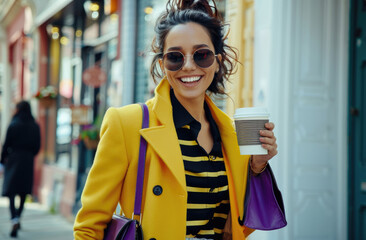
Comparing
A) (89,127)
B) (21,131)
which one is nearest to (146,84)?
(89,127)

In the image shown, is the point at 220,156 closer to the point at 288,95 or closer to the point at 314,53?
the point at 288,95

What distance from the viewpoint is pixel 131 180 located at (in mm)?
1812

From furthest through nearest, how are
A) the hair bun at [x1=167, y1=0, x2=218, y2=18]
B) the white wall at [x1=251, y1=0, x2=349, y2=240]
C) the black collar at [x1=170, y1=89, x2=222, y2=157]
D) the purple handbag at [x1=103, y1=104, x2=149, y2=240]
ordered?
the white wall at [x1=251, y1=0, x2=349, y2=240], the hair bun at [x1=167, y1=0, x2=218, y2=18], the black collar at [x1=170, y1=89, x2=222, y2=157], the purple handbag at [x1=103, y1=104, x2=149, y2=240]

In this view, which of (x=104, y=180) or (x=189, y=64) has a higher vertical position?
(x=189, y=64)

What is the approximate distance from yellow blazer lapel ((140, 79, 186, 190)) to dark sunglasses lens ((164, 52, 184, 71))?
139 millimetres

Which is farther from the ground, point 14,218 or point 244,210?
point 244,210

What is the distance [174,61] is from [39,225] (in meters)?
7.03

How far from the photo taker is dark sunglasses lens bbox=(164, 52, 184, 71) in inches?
75.9

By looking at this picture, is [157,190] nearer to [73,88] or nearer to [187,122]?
[187,122]

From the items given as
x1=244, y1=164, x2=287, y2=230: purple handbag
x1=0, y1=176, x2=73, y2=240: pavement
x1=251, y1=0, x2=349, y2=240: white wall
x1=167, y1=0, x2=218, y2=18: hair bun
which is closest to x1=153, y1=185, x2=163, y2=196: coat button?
x1=244, y1=164, x2=287, y2=230: purple handbag

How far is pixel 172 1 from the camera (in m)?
2.20

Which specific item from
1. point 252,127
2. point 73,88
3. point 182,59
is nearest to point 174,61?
point 182,59

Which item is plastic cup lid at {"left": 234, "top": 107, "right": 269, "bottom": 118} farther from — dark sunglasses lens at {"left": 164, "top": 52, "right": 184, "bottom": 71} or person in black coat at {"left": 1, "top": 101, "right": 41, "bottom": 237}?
person in black coat at {"left": 1, "top": 101, "right": 41, "bottom": 237}

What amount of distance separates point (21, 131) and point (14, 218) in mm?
1440
